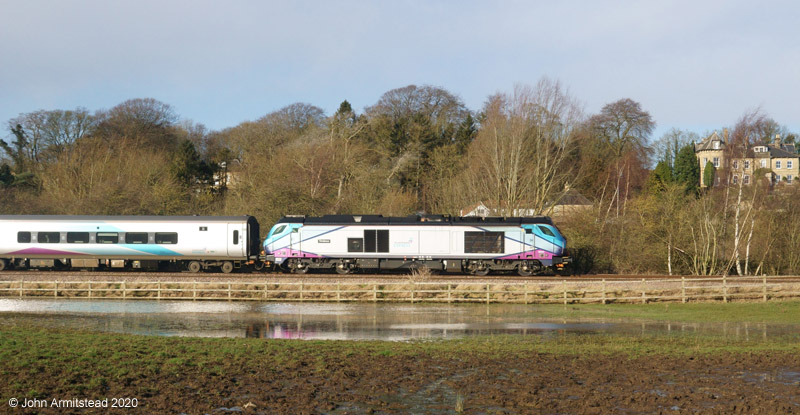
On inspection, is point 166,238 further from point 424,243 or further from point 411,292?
point 411,292

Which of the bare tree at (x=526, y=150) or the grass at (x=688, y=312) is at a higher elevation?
the bare tree at (x=526, y=150)

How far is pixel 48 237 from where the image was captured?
3631 centimetres

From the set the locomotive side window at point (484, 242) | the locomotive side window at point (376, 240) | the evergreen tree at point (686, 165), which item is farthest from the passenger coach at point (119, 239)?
the evergreen tree at point (686, 165)

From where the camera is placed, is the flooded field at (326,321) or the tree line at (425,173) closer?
the flooded field at (326,321)

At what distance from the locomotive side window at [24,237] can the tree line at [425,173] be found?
13.7 meters

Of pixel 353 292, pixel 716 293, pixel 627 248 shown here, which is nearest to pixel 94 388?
pixel 353 292

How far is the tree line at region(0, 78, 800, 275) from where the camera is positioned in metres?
41.7

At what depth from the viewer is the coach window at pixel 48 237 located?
36250 mm

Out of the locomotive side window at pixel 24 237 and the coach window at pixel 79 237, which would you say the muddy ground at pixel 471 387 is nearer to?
the coach window at pixel 79 237

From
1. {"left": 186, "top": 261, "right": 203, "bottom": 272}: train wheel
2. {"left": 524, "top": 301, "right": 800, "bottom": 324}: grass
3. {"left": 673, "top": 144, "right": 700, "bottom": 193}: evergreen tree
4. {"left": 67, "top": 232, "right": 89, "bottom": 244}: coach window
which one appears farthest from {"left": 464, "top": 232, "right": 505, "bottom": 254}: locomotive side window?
{"left": 673, "top": 144, "right": 700, "bottom": 193}: evergreen tree

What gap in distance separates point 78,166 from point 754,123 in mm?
Answer: 51802

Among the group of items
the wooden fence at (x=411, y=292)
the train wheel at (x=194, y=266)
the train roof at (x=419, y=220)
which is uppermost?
the train roof at (x=419, y=220)

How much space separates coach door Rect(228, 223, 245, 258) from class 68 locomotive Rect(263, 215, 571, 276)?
7.56 ft

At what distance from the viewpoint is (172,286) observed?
93.1 feet
